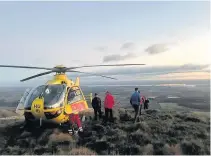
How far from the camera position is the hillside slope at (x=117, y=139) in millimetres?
11273

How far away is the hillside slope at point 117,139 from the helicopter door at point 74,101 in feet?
3.97

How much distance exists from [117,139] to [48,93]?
15.8 ft

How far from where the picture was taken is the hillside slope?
1127 cm

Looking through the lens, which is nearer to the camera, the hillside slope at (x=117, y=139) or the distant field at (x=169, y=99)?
the hillside slope at (x=117, y=139)

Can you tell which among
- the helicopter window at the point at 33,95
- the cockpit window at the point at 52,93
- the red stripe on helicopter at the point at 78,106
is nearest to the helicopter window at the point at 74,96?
the red stripe on helicopter at the point at 78,106

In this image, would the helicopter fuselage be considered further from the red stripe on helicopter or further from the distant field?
the distant field

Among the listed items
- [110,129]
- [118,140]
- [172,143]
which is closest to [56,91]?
[110,129]

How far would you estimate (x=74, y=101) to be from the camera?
51.7 ft

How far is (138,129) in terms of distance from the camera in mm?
13781

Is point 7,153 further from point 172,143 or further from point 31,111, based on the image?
point 172,143

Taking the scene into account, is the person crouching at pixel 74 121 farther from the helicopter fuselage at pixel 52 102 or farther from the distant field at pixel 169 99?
the distant field at pixel 169 99

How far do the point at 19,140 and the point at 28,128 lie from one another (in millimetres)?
1612

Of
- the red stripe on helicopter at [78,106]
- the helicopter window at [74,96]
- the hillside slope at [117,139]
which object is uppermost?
the helicopter window at [74,96]

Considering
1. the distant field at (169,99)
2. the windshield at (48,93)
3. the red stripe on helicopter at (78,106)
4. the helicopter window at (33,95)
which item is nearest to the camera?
the windshield at (48,93)
